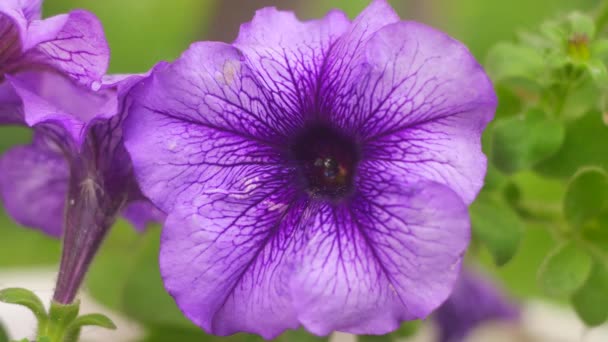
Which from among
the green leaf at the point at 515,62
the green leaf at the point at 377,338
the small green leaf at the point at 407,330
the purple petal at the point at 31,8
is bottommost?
the small green leaf at the point at 407,330

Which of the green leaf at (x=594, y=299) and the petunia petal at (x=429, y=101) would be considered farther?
the green leaf at (x=594, y=299)

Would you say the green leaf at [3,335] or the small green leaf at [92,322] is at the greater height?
the small green leaf at [92,322]

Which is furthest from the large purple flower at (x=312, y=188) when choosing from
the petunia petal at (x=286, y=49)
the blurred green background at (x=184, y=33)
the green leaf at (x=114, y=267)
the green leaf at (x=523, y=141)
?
the green leaf at (x=114, y=267)

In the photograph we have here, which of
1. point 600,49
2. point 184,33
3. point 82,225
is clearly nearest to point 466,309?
point 600,49

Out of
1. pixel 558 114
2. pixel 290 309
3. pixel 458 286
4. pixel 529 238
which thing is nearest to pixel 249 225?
pixel 290 309

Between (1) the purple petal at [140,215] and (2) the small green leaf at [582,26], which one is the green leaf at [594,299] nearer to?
(2) the small green leaf at [582,26]

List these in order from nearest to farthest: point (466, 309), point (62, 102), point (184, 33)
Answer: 1. point (62, 102)
2. point (466, 309)
3. point (184, 33)

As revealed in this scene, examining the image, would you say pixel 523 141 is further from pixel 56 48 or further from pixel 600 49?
pixel 56 48

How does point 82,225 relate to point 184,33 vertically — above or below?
above
